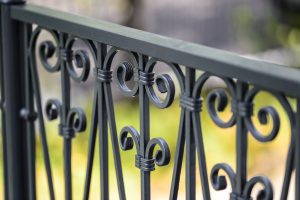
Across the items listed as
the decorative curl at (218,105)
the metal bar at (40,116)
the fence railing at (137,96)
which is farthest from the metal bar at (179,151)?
the metal bar at (40,116)

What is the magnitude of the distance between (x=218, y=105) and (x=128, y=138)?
39cm

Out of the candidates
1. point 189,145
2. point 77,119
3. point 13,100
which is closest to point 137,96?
point 77,119

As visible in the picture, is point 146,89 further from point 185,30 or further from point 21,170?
point 185,30

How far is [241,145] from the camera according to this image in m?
1.55

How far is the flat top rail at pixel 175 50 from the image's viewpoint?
4.70 feet

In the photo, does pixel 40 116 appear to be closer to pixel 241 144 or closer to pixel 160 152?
pixel 160 152

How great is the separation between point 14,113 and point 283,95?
1.24 metres

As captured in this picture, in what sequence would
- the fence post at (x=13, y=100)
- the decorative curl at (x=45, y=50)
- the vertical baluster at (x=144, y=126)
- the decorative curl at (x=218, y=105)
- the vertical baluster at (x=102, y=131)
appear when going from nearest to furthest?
the decorative curl at (x=218, y=105), the vertical baluster at (x=144, y=126), the vertical baluster at (x=102, y=131), the decorative curl at (x=45, y=50), the fence post at (x=13, y=100)

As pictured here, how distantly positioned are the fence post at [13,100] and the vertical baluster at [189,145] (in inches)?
33.9

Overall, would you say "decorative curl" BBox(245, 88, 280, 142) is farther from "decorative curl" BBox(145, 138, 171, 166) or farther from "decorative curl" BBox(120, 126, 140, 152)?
"decorative curl" BBox(120, 126, 140, 152)

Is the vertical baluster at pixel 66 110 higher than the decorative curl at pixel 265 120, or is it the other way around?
the decorative curl at pixel 265 120

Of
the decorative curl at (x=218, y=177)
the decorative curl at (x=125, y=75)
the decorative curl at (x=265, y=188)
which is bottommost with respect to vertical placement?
the decorative curl at (x=218, y=177)

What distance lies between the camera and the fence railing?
58.9 inches

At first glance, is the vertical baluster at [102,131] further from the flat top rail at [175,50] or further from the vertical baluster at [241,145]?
the vertical baluster at [241,145]
